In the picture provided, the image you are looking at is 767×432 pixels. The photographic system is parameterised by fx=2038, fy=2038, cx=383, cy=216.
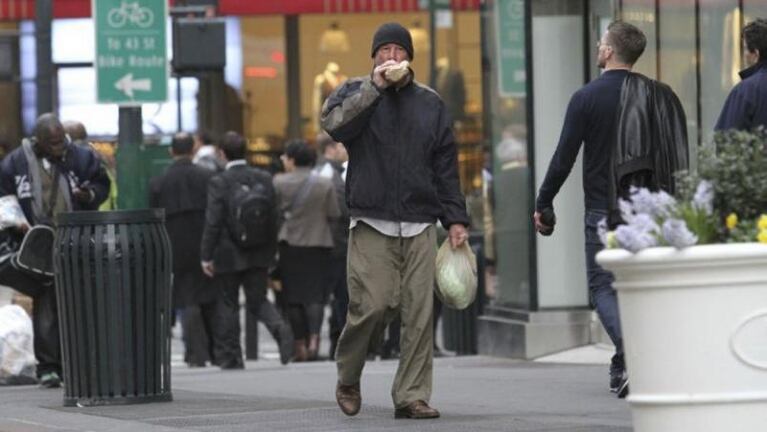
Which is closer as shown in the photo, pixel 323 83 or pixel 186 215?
pixel 186 215

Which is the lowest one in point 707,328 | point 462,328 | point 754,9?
point 462,328

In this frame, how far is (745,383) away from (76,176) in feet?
22.6

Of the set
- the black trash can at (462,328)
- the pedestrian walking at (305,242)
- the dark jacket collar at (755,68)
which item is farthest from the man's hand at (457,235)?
the pedestrian walking at (305,242)

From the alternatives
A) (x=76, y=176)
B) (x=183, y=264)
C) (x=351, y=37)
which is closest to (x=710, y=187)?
(x=76, y=176)

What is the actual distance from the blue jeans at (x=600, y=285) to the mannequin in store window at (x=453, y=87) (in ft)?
56.0

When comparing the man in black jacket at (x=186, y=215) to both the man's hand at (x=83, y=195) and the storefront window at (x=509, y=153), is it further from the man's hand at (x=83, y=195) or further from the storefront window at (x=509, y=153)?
the man's hand at (x=83, y=195)

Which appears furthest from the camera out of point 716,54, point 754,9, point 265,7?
point 265,7

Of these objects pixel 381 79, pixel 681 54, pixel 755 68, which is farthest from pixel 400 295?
pixel 681 54

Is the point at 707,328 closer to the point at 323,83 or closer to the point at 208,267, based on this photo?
the point at 208,267

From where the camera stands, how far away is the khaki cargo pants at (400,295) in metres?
9.26

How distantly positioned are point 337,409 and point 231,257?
19.7 feet

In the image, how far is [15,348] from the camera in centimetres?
1314

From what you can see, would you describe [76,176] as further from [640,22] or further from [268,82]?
[268,82]

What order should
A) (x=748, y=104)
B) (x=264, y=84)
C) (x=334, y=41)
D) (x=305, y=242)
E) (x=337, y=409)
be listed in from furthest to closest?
(x=264, y=84) < (x=334, y=41) < (x=305, y=242) < (x=337, y=409) < (x=748, y=104)
